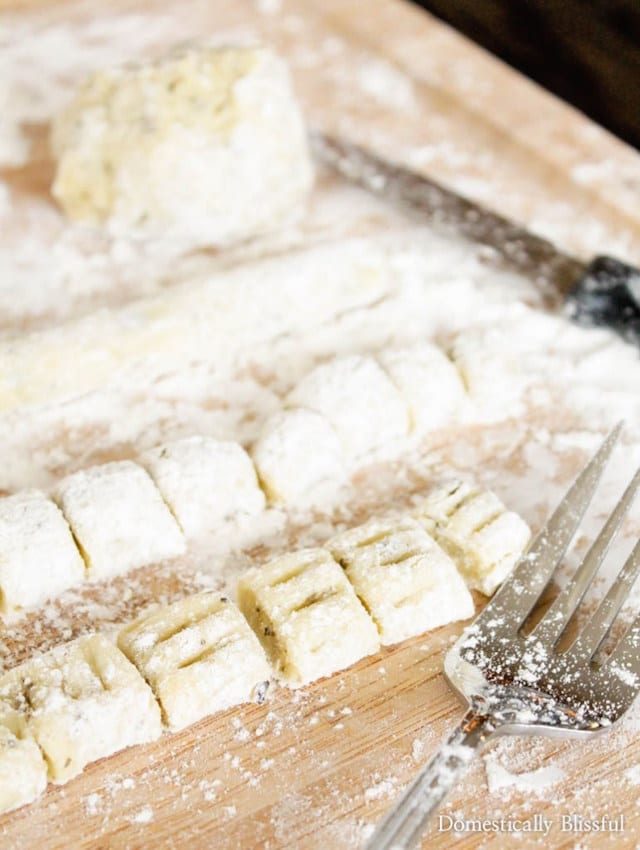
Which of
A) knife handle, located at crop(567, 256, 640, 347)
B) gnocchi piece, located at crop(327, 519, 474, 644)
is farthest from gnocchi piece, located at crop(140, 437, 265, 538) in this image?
knife handle, located at crop(567, 256, 640, 347)

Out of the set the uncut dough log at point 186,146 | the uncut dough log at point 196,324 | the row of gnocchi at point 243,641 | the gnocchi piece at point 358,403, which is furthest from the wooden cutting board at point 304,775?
the uncut dough log at point 186,146

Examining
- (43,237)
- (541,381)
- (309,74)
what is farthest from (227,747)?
(309,74)

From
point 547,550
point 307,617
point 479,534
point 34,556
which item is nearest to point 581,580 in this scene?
point 547,550

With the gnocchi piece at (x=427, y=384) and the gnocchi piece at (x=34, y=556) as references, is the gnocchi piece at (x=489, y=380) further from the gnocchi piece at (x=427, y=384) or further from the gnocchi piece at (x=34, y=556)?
the gnocchi piece at (x=34, y=556)

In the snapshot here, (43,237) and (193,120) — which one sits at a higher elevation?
(193,120)

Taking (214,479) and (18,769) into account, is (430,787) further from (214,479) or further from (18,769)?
(214,479)

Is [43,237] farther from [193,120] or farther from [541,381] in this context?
[541,381]
